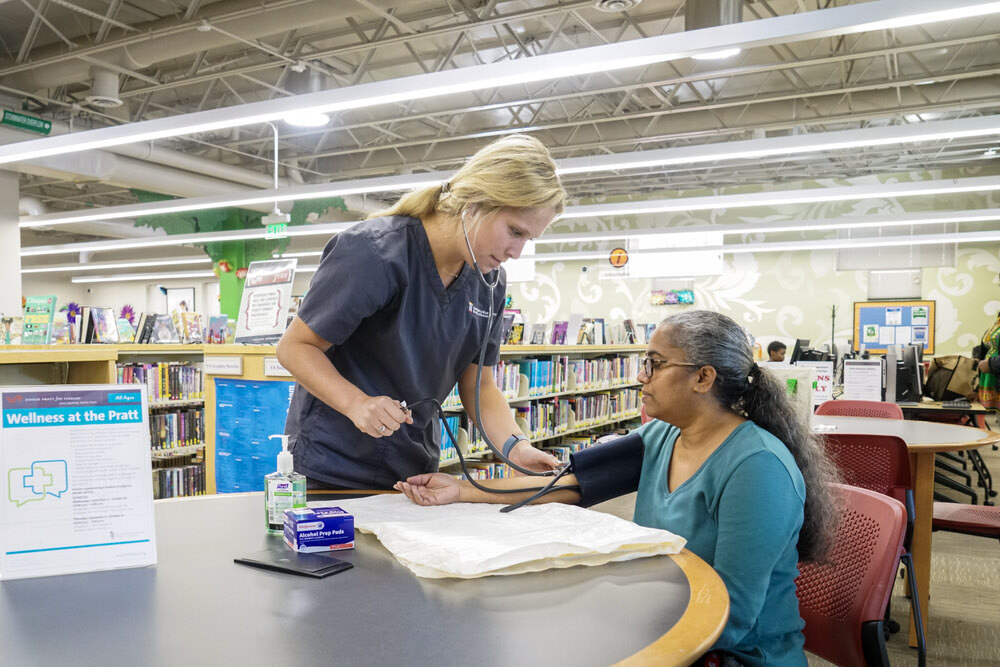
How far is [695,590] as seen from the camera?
1.17 metres

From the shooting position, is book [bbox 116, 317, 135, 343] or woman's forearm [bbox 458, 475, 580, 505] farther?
book [bbox 116, 317, 135, 343]

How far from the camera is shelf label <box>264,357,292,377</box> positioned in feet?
13.0

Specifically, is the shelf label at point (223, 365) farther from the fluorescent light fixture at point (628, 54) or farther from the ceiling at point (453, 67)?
the ceiling at point (453, 67)

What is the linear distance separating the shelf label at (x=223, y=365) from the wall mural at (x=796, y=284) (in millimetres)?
9653

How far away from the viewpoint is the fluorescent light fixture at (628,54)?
144 inches

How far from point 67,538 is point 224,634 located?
0.41 meters

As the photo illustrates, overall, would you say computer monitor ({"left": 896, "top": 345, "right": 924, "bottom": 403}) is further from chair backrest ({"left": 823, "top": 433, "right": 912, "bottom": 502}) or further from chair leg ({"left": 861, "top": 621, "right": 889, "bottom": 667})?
chair leg ({"left": 861, "top": 621, "right": 889, "bottom": 667})

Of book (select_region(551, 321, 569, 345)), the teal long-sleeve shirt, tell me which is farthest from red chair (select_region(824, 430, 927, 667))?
book (select_region(551, 321, 569, 345))

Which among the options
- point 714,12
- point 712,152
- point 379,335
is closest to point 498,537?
point 379,335

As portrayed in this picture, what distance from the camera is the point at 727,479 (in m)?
1.58

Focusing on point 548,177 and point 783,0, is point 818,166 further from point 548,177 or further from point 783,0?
point 548,177

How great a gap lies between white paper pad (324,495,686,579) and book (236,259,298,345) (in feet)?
9.69

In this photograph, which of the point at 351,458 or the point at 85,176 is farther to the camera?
the point at 85,176

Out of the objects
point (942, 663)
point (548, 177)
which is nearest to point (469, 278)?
point (548, 177)
